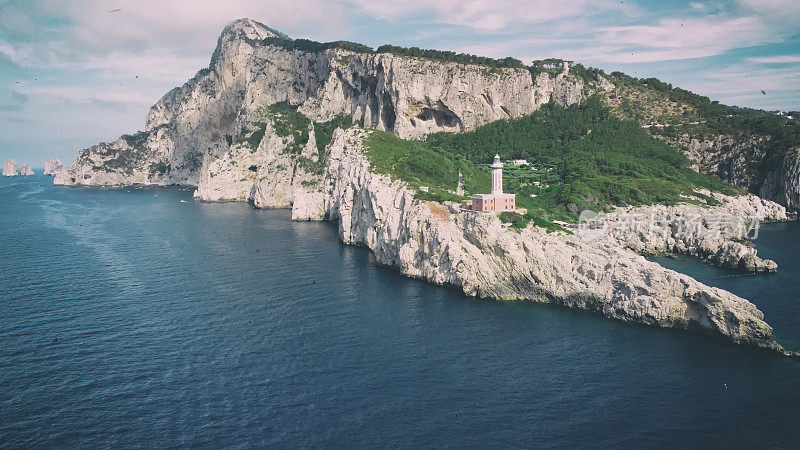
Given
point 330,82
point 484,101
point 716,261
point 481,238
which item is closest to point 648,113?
point 484,101

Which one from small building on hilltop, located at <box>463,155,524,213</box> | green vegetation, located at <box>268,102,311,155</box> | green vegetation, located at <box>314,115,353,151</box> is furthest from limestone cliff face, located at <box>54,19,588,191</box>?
small building on hilltop, located at <box>463,155,524,213</box>

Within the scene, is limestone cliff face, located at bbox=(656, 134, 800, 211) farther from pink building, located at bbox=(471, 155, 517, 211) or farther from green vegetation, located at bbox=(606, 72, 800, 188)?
pink building, located at bbox=(471, 155, 517, 211)

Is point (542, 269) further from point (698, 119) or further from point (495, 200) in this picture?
point (698, 119)

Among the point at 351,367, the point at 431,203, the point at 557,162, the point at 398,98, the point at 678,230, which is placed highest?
the point at 398,98

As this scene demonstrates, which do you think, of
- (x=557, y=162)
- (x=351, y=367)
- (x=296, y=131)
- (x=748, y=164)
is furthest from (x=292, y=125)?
(x=748, y=164)

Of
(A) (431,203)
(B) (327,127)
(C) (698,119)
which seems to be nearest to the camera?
(A) (431,203)

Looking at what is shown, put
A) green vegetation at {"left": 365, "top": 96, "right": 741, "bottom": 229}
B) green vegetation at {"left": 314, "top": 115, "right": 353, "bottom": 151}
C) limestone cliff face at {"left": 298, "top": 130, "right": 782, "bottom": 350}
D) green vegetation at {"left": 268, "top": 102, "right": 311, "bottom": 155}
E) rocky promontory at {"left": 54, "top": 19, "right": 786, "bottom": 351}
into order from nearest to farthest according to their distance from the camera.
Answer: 1. limestone cliff face at {"left": 298, "top": 130, "right": 782, "bottom": 350}
2. rocky promontory at {"left": 54, "top": 19, "right": 786, "bottom": 351}
3. green vegetation at {"left": 365, "top": 96, "right": 741, "bottom": 229}
4. green vegetation at {"left": 268, "top": 102, "right": 311, "bottom": 155}
5. green vegetation at {"left": 314, "top": 115, "right": 353, "bottom": 151}
